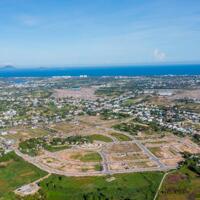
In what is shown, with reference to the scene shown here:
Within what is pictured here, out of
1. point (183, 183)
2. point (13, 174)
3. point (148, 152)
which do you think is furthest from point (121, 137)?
point (13, 174)

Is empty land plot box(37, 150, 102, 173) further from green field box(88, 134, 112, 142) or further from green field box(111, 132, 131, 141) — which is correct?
green field box(111, 132, 131, 141)

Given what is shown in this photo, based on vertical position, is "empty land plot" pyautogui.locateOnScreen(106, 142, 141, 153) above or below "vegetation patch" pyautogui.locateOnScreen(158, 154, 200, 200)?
above

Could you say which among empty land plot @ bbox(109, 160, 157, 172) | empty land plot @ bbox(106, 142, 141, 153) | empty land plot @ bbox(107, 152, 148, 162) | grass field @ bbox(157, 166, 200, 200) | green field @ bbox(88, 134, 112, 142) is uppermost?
green field @ bbox(88, 134, 112, 142)

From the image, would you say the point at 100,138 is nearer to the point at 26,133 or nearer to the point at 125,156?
the point at 125,156

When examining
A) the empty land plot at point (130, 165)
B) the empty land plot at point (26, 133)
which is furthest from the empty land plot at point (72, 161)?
the empty land plot at point (26, 133)

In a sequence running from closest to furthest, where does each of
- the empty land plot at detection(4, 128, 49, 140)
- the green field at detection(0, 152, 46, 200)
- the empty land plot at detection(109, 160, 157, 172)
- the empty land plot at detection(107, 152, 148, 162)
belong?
the green field at detection(0, 152, 46, 200) → the empty land plot at detection(109, 160, 157, 172) → the empty land plot at detection(107, 152, 148, 162) → the empty land plot at detection(4, 128, 49, 140)

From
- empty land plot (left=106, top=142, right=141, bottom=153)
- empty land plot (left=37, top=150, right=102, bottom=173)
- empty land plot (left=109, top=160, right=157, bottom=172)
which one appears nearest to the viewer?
empty land plot (left=109, top=160, right=157, bottom=172)

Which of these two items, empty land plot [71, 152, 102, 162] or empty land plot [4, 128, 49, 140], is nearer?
empty land plot [71, 152, 102, 162]

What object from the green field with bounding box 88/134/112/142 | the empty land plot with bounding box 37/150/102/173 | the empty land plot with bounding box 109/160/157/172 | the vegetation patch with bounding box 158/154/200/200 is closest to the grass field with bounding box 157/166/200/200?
the vegetation patch with bounding box 158/154/200/200
